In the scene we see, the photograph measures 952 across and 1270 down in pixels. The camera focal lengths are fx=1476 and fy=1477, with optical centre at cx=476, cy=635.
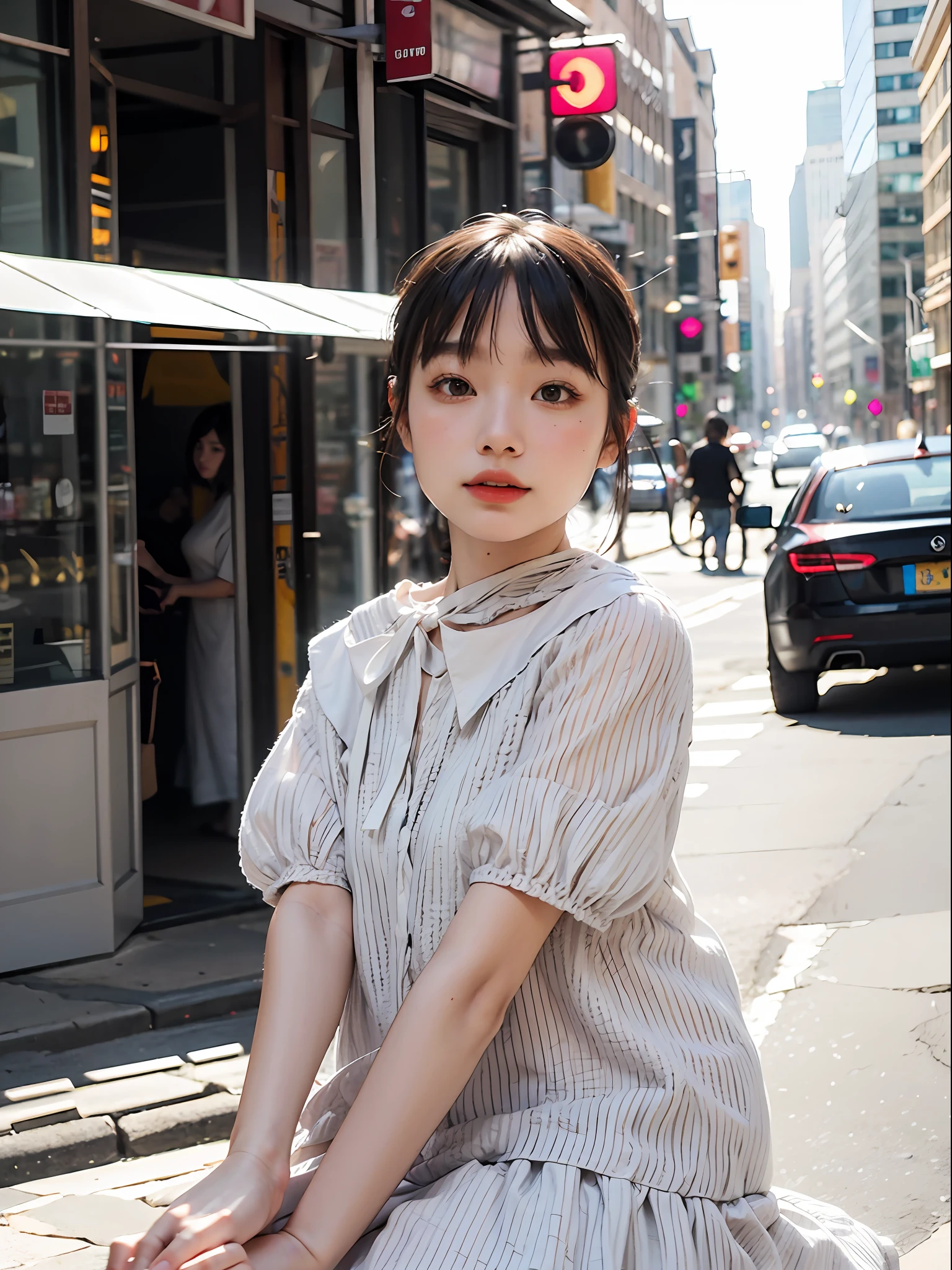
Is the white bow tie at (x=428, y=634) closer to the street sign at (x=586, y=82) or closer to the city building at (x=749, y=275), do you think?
the city building at (x=749, y=275)

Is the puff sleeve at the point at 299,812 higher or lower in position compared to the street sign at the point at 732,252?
lower

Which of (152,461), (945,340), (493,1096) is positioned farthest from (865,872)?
(493,1096)

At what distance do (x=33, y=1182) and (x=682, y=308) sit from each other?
2108mm

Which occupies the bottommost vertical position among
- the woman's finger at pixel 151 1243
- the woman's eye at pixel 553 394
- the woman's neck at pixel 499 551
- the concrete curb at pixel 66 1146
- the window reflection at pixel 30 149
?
the concrete curb at pixel 66 1146

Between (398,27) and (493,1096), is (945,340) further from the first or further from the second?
(398,27)

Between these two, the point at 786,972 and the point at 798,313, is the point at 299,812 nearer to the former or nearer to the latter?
A: the point at 798,313

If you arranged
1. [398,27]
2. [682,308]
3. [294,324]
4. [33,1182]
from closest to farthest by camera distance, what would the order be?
1. [33,1182]
2. [682,308]
3. [294,324]
4. [398,27]

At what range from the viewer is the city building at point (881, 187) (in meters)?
1.53

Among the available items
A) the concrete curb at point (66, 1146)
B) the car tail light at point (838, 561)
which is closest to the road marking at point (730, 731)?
the car tail light at point (838, 561)

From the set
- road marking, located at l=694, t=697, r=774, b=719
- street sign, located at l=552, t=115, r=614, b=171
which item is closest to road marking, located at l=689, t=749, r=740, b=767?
road marking, located at l=694, t=697, r=774, b=719

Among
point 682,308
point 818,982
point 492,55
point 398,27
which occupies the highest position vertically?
point 492,55

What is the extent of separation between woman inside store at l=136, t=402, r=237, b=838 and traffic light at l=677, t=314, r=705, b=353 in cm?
192

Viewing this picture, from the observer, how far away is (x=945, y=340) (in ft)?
5.91

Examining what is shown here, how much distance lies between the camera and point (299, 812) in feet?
3.50
